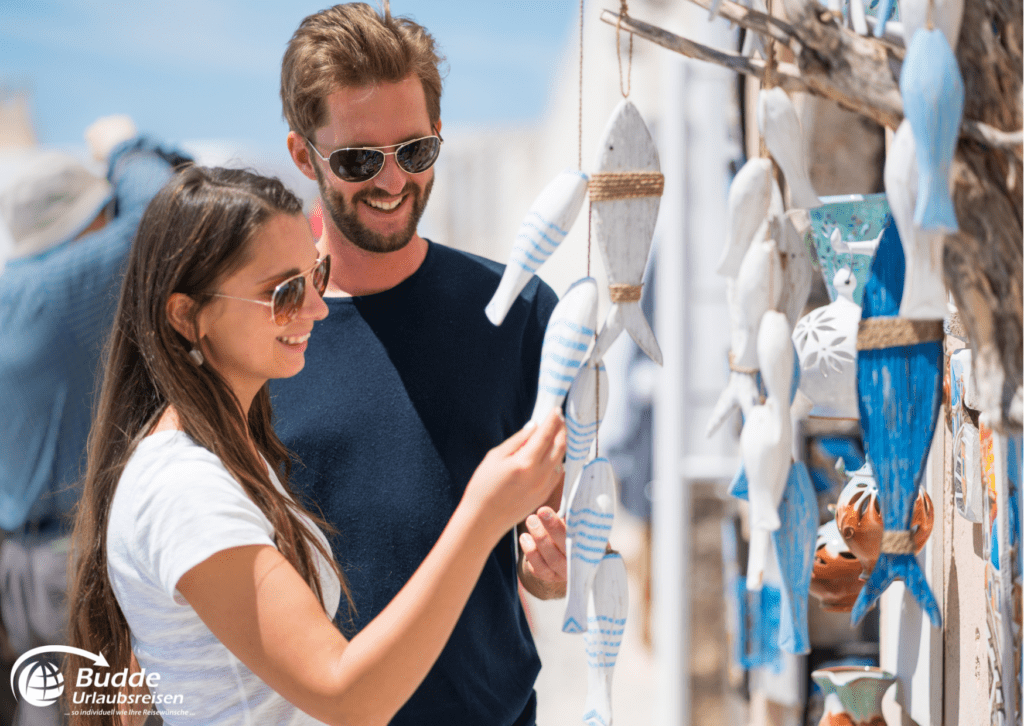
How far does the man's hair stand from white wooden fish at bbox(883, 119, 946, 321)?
86 cm

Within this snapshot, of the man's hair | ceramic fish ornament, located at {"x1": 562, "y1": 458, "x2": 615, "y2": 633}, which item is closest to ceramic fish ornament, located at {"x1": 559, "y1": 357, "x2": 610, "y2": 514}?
ceramic fish ornament, located at {"x1": 562, "y1": 458, "x2": 615, "y2": 633}

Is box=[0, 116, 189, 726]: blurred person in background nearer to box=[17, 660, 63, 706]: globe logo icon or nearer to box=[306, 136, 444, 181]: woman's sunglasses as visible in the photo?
box=[17, 660, 63, 706]: globe logo icon

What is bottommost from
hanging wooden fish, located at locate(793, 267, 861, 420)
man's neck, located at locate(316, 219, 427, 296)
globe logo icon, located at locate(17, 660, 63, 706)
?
globe logo icon, located at locate(17, 660, 63, 706)

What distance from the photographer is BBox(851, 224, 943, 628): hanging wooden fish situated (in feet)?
3.11

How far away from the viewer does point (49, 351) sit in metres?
2.38

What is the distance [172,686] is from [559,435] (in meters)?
0.54

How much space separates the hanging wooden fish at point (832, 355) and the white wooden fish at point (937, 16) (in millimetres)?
633

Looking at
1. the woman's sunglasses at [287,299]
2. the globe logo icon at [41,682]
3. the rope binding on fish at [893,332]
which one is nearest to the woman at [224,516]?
the woman's sunglasses at [287,299]

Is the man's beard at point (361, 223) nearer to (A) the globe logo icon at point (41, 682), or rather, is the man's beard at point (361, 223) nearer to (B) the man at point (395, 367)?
(B) the man at point (395, 367)

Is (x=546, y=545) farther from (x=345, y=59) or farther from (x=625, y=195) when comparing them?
(x=345, y=59)

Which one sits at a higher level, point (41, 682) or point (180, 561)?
point (180, 561)

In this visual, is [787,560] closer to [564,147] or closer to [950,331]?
[950,331]

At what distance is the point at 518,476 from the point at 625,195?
344 mm

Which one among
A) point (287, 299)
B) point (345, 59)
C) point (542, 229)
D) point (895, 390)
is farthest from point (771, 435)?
point (345, 59)
